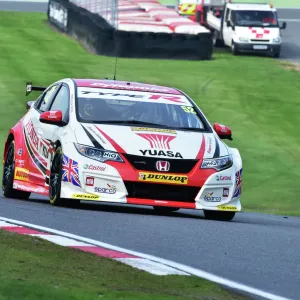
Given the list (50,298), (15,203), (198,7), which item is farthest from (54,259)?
(198,7)

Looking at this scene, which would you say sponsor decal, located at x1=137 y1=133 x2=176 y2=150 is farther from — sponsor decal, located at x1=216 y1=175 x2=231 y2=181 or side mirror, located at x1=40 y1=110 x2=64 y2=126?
side mirror, located at x1=40 y1=110 x2=64 y2=126

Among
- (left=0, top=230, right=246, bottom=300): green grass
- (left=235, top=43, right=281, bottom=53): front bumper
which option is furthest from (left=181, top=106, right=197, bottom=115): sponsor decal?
(left=235, top=43, right=281, bottom=53): front bumper

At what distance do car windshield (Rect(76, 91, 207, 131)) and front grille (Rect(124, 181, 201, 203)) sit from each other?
88 cm

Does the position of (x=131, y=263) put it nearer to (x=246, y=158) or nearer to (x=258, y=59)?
(x=246, y=158)

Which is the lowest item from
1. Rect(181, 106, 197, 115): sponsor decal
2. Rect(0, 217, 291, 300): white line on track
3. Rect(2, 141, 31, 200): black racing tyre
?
Rect(2, 141, 31, 200): black racing tyre

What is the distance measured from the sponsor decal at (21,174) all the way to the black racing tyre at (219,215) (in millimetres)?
2041

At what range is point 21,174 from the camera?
1388 centimetres

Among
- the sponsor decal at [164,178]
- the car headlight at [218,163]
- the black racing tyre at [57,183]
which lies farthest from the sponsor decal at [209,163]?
the black racing tyre at [57,183]

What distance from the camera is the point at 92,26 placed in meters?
35.2

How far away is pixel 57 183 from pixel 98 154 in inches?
22.7

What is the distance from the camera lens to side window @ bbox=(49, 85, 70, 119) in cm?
1330

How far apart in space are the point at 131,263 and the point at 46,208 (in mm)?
4043

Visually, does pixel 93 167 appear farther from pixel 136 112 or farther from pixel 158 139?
pixel 136 112

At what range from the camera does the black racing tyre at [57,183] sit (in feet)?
41.0
